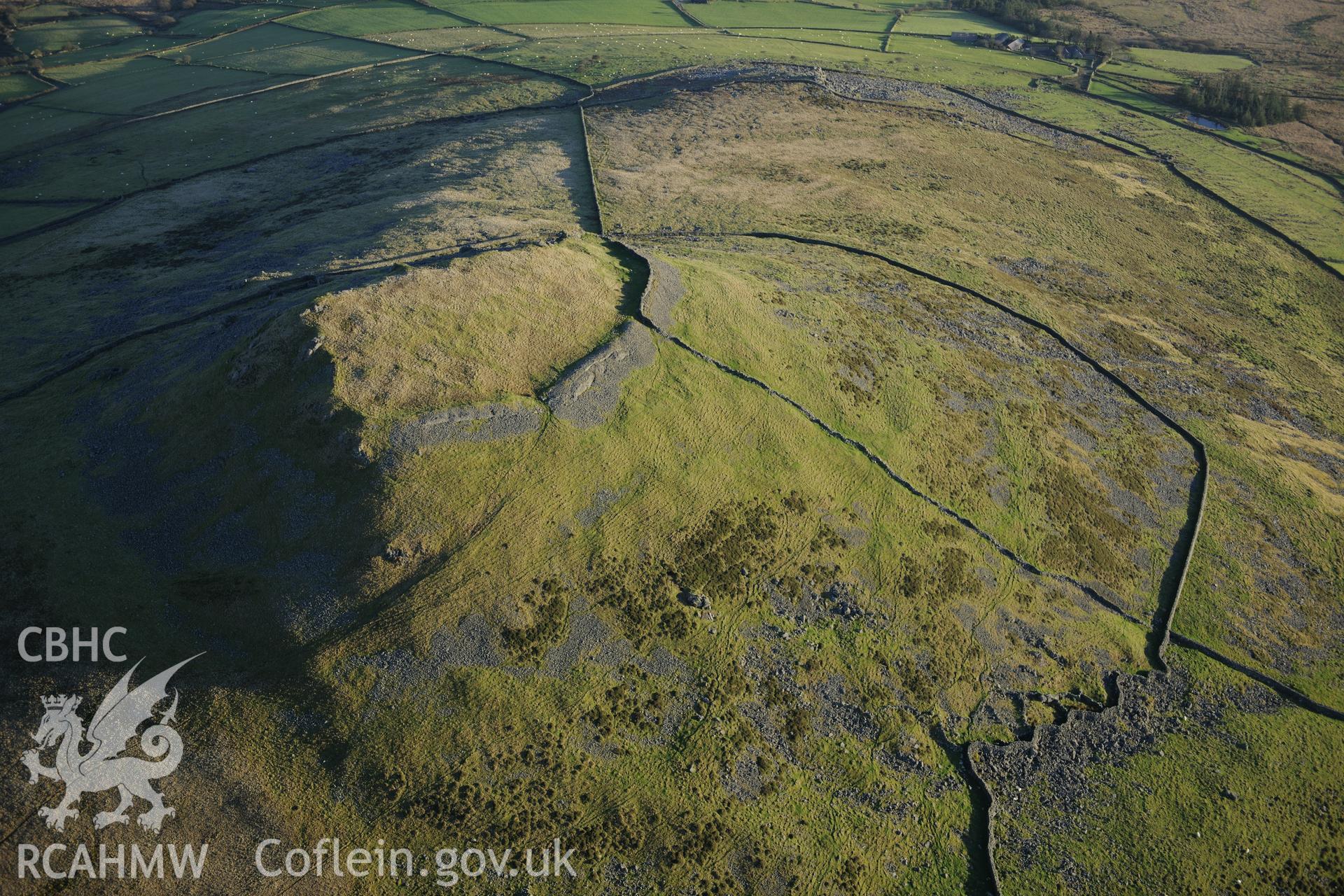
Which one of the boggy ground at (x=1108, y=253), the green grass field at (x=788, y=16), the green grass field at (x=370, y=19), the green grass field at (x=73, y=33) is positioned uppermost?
the green grass field at (x=73, y=33)

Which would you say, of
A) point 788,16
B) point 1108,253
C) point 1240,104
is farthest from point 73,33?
point 1240,104

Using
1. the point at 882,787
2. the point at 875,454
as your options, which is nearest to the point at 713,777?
the point at 882,787

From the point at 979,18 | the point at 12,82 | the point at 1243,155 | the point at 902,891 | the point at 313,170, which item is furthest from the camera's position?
the point at 979,18

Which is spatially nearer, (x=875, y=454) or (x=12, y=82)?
(x=875, y=454)

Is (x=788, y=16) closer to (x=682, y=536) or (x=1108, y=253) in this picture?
(x=1108, y=253)

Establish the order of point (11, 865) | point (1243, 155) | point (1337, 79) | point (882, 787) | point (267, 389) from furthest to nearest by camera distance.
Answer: point (1337, 79) → point (1243, 155) → point (267, 389) → point (882, 787) → point (11, 865)

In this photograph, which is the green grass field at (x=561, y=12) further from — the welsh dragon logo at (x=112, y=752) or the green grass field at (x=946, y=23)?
the welsh dragon logo at (x=112, y=752)

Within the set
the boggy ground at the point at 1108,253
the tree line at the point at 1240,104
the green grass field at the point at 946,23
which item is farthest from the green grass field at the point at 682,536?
the green grass field at the point at 946,23

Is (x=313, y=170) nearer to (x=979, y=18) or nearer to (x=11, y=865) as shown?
(x=11, y=865)
